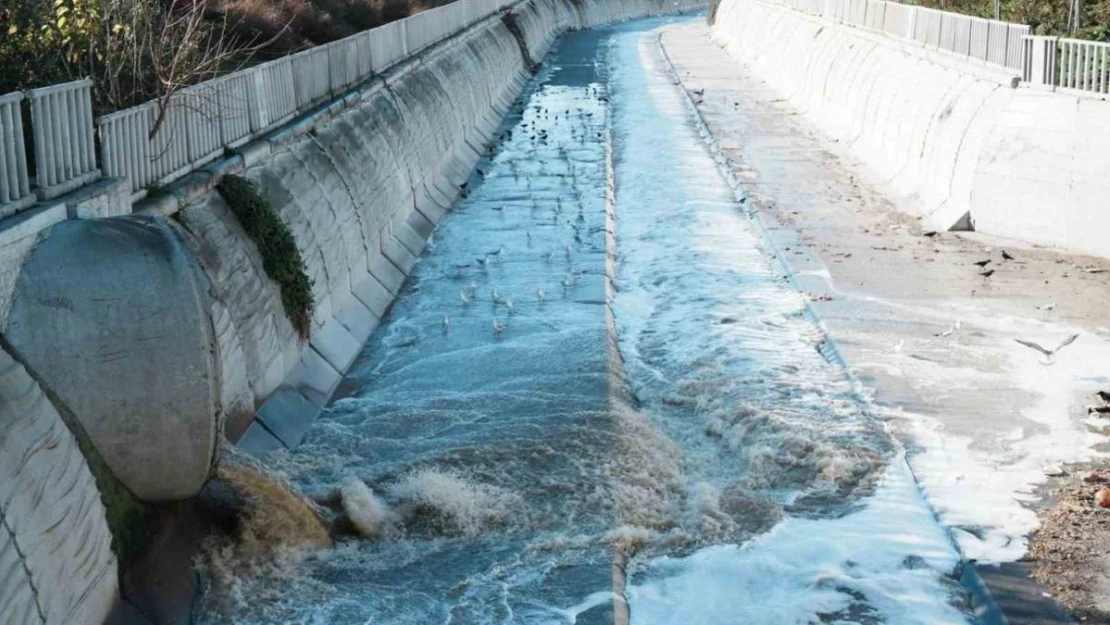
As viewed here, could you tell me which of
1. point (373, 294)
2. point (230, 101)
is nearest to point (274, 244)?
point (230, 101)

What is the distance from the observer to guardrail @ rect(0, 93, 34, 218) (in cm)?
1084

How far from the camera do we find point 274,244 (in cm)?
1678

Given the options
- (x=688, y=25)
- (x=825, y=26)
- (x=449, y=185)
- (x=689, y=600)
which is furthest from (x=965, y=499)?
(x=688, y=25)

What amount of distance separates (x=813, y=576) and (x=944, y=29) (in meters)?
21.8

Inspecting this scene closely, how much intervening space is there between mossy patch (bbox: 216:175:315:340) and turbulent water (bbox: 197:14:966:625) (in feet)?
3.71

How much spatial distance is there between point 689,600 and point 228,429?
15.6ft

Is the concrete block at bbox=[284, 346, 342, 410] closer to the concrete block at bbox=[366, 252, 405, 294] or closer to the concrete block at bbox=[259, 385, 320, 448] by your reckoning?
the concrete block at bbox=[259, 385, 320, 448]

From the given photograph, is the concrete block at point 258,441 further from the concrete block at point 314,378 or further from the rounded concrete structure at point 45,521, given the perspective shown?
Answer: the rounded concrete structure at point 45,521

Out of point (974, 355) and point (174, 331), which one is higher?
point (174, 331)

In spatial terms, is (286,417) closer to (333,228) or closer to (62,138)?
(62,138)

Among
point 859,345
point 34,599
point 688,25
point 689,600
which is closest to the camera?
point 34,599

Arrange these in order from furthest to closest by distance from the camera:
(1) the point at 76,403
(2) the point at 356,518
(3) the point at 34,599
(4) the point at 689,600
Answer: (2) the point at 356,518, (4) the point at 689,600, (1) the point at 76,403, (3) the point at 34,599

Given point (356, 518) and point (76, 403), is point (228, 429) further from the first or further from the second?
point (76, 403)

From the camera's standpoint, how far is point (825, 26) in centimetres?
4759
